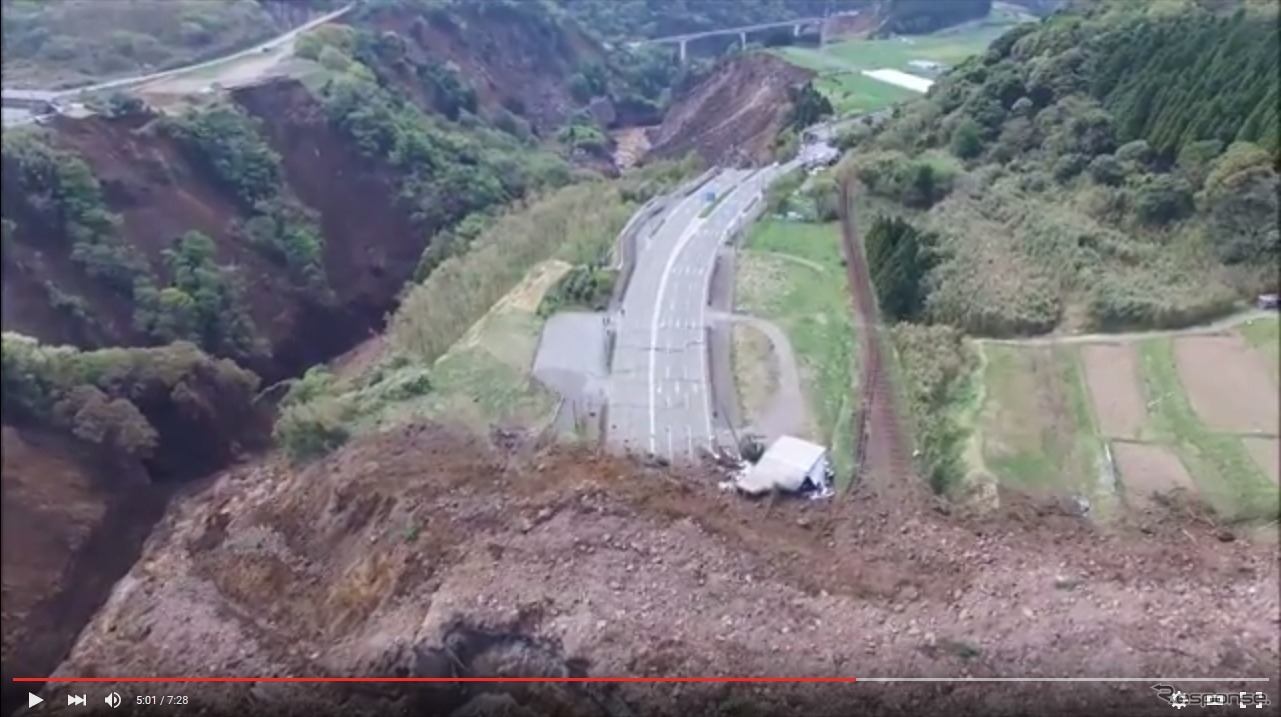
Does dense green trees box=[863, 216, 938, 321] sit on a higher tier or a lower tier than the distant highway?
lower

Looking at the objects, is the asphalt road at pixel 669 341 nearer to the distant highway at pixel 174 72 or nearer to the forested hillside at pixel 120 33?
the distant highway at pixel 174 72

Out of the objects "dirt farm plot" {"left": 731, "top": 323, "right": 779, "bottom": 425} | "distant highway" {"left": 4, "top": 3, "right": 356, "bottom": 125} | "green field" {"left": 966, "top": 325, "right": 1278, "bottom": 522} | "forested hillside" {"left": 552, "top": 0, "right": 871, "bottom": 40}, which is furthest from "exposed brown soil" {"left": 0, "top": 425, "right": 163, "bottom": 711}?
"forested hillside" {"left": 552, "top": 0, "right": 871, "bottom": 40}

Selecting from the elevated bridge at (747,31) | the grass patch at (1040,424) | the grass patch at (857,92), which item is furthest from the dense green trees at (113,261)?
the elevated bridge at (747,31)

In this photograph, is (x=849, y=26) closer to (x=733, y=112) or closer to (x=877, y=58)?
(x=877, y=58)

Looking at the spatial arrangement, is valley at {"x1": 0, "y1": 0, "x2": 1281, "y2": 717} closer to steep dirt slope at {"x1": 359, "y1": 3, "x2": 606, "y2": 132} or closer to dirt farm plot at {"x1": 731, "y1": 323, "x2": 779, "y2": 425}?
dirt farm plot at {"x1": 731, "y1": 323, "x2": 779, "y2": 425}

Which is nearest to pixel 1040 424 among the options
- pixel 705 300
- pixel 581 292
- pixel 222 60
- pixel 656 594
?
pixel 656 594

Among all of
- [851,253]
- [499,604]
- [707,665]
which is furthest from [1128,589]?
[851,253]
